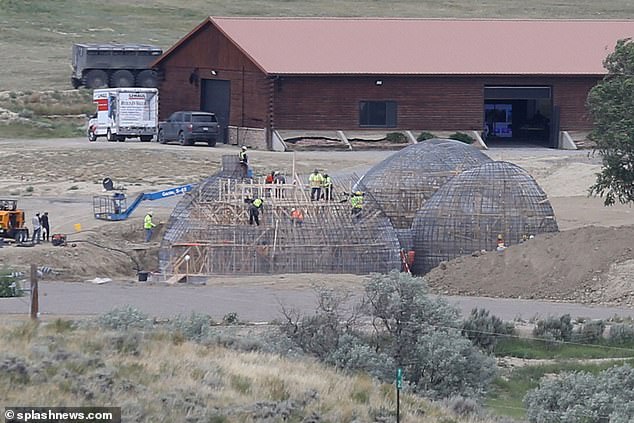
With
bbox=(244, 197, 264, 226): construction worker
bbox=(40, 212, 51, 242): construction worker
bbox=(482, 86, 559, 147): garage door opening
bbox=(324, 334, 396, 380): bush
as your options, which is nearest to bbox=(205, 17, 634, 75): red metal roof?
bbox=(482, 86, 559, 147): garage door opening

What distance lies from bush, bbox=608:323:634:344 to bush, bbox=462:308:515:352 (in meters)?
2.23

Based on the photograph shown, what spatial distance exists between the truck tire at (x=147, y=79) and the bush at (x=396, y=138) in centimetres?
1765

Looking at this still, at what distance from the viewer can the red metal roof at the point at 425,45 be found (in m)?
70.7

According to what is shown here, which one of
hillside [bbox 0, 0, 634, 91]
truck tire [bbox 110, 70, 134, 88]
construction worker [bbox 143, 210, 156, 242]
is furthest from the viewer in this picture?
hillside [bbox 0, 0, 634, 91]

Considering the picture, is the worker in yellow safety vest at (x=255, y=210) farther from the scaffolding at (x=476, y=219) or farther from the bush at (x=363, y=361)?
the bush at (x=363, y=361)

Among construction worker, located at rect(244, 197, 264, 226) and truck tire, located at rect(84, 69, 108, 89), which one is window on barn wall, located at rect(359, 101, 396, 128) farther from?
construction worker, located at rect(244, 197, 264, 226)

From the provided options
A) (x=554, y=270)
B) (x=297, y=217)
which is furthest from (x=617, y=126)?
(x=297, y=217)

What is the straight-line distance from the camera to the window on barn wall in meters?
71.0

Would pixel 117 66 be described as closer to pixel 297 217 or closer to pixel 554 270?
pixel 297 217

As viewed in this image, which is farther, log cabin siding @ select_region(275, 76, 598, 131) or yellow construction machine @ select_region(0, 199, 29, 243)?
log cabin siding @ select_region(275, 76, 598, 131)

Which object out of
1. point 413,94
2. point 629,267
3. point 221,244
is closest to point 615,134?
point 629,267

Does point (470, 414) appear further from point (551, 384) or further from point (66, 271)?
point (66, 271)

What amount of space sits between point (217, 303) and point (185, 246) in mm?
5664

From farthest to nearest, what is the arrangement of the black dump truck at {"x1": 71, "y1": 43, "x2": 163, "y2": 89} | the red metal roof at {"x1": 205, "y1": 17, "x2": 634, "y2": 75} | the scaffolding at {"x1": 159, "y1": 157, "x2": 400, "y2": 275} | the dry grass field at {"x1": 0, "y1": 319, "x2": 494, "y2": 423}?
the black dump truck at {"x1": 71, "y1": 43, "x2": 163, "y2": 89}, the red metal roof at {"x1": 205, "y1": 17, "x2": 634, "y2": 75}, the scaffolding at {"x1": 159, "y1": 157, "x2": 400, "y2": 275}, the dry grass field at {"x1": 0, "y1": 319, "x2": 494, "y2": 423}
